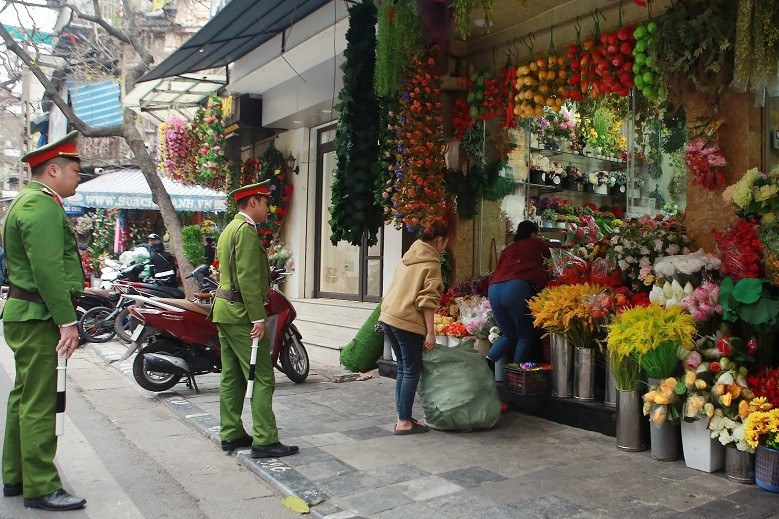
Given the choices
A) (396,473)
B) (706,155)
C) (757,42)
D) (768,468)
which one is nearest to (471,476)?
(396,473)

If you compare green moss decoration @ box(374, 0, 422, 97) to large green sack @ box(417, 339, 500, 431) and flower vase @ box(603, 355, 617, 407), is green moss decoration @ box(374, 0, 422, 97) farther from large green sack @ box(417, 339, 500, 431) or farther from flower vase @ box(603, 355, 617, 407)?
flower vase @ box(603, 355, 617, 407)

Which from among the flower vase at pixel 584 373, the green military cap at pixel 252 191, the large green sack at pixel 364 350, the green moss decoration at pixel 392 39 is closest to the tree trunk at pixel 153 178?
the large green sack at pixel 364 350

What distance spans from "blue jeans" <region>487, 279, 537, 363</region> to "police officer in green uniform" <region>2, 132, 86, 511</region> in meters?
3.88

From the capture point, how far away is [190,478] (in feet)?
15.4

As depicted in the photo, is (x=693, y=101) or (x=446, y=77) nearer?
(x=693, y=101)

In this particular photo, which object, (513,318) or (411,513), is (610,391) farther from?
(411,513)

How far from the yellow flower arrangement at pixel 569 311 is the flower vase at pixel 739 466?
5.01 ft

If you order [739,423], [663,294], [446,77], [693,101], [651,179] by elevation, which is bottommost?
[739,423]

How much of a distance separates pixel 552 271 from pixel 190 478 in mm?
3937

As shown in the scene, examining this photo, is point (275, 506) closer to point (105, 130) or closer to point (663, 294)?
point (663, 294)

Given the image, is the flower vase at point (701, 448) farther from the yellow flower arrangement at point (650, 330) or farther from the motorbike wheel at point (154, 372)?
the motorbike wheel at point (154, 372)

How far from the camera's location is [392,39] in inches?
269

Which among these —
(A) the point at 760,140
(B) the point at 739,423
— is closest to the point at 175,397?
(B) the point at 739,423

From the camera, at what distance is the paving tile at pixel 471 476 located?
447 centimetres
